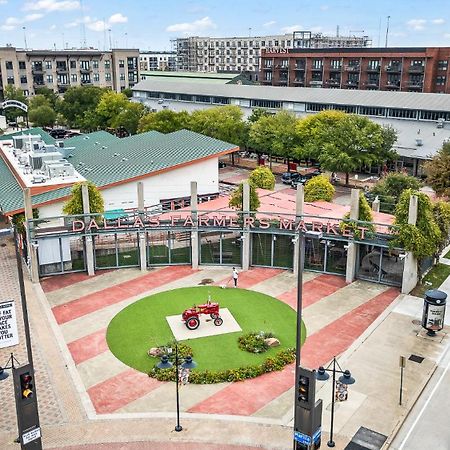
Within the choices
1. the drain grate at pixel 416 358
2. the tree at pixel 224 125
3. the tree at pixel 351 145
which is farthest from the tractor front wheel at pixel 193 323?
the tree at pixel 224 125

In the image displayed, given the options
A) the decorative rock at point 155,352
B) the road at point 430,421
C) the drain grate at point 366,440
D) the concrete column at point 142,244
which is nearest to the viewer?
the drain grate at point 366,440

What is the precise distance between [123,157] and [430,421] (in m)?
43.5

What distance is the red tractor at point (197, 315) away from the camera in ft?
102

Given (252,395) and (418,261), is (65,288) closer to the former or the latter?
(252,395)

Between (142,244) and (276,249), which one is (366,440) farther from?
(142,244)

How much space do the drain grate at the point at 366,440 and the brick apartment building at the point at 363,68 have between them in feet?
298

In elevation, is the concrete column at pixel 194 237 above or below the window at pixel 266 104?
below

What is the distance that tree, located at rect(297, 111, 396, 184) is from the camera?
217 ft

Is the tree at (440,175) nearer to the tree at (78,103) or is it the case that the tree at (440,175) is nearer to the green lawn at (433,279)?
the green lawn at (433,279)

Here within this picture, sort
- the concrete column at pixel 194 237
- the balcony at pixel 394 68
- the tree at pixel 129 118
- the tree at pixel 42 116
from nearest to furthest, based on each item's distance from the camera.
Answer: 1. the concrete column at pixel 194 237
2. the tree at pixel 129 118
3. the balcony at pixel 394 68
4. the tree at pixel 42 116

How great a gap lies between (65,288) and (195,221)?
1053 centimetres

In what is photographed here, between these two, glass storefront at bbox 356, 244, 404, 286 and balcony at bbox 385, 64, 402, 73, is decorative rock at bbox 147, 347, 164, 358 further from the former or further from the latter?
balcony at bbox 385, 64, 402, 73

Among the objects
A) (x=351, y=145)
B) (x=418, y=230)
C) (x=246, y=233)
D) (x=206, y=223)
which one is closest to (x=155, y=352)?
(x=206, y=223)

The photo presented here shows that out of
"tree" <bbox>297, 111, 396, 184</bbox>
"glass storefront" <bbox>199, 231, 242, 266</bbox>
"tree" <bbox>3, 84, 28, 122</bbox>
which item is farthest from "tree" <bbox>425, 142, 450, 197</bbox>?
"tree" <bbox>3, 84, 28, 122</bbox>
